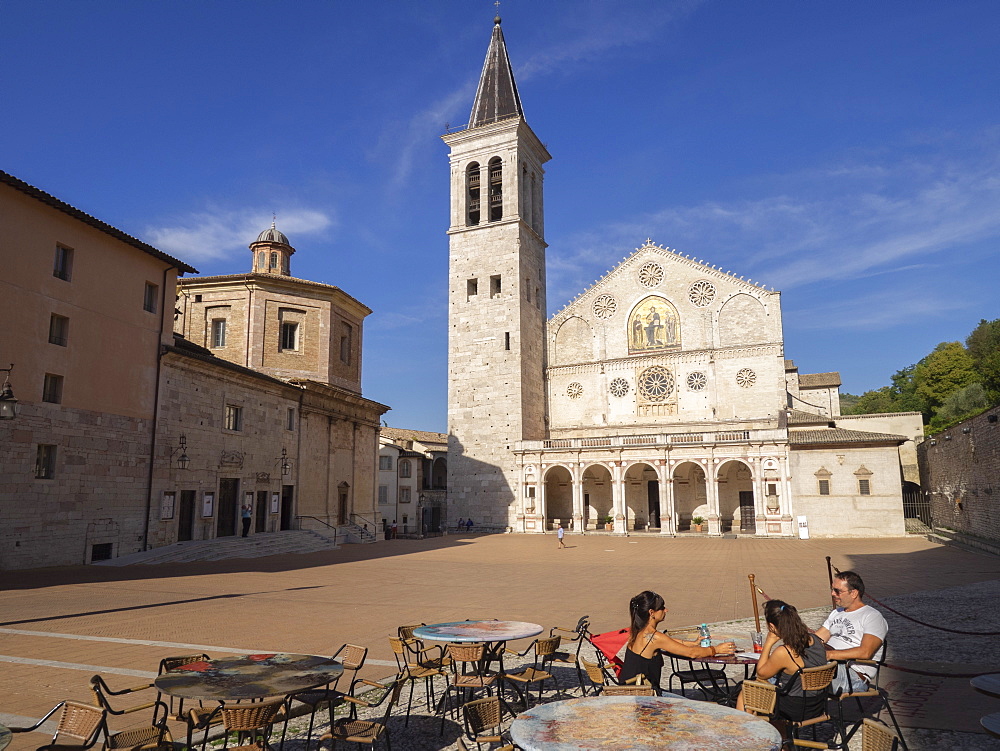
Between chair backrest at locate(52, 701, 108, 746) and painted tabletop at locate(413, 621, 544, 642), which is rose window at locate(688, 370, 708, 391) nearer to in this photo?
painted tabletop at locate(413, 621, 544, 642)

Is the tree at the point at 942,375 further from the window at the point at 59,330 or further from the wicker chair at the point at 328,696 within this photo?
the wicker chair at the point at 328,696

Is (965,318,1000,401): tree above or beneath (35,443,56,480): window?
above

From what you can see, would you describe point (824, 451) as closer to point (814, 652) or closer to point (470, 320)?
point (470, 320)

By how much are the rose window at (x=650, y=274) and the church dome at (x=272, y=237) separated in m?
23.9

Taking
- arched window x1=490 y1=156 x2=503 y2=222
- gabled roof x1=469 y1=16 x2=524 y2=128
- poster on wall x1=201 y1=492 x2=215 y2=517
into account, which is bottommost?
poster on wall x1=201 y1=492 x2=215 y2=517

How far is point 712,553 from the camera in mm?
27594

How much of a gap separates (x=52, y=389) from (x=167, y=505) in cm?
554

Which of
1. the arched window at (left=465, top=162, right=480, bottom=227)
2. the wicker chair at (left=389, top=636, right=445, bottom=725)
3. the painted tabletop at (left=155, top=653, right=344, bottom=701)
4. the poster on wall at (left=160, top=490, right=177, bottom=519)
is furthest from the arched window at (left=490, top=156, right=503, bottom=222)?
the painted tabletop at (left=155, top=653, right=344, bottom=701)

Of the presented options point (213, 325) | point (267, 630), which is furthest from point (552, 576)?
point (213, 325)

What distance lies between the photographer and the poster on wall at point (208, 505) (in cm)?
2455

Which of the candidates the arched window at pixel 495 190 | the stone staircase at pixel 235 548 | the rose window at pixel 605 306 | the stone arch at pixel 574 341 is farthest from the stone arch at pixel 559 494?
the stone staircase at pixel 235 548

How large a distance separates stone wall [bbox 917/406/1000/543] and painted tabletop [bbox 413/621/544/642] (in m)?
21.5

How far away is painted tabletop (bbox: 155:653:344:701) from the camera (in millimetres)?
4832

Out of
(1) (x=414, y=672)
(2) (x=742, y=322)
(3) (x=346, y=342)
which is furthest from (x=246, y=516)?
(2) (x=742, y=322)
